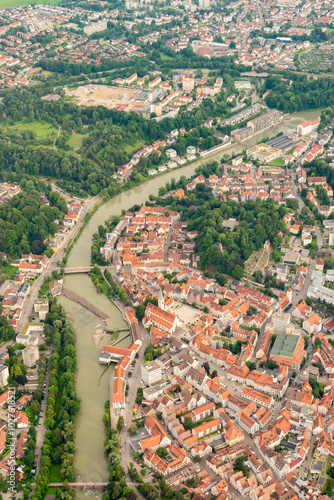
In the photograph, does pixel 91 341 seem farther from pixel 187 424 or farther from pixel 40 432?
pixel 187 424

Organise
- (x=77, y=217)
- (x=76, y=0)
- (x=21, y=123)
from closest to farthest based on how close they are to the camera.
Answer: (x=77, y=217)
(x=21, y=123)
(x=76, y=0)

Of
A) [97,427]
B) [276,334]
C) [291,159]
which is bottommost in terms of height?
[97,427]

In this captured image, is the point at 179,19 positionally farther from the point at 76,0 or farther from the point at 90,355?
the point at 90,355

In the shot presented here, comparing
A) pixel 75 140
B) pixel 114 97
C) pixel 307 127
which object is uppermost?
pixel 307 127

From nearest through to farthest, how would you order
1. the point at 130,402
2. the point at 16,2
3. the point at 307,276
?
the point at 130,402 < the point at 307,276 < the point at 16,2

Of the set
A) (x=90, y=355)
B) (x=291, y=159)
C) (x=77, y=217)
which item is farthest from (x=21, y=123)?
(x=90, y=355)

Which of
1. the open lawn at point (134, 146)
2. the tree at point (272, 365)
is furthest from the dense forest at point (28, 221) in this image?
the tree at point (272, 365)

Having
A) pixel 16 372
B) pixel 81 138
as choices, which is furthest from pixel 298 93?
pixel 16 372
